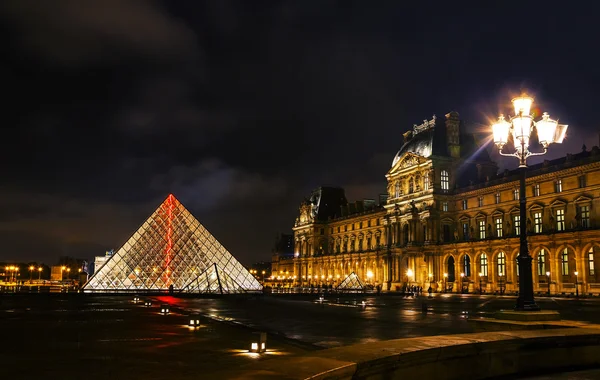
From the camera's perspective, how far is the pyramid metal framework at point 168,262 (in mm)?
44969

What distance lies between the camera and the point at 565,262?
45.1 meters

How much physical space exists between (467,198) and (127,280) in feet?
113

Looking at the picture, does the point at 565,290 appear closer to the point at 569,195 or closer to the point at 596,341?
the point at 569,195

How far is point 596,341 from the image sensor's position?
7.81m

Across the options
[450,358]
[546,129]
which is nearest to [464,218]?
[546,129]

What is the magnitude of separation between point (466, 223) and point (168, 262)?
100 feet

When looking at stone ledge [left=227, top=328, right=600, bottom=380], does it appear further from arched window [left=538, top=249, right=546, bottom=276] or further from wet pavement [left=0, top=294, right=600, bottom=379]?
arched window [left=538, top=249, right=546, bottom=276]

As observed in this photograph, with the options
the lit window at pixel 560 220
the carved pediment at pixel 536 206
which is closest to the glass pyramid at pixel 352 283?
the carved pediment at pixel 536 206

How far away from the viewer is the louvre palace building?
44.5 m

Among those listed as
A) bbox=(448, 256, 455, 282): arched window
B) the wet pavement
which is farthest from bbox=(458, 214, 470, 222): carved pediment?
the wet pavement

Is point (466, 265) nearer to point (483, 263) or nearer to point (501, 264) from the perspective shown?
point (483, 263)

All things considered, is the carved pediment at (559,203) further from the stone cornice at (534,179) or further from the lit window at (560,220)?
the stone cornice at (534,179)

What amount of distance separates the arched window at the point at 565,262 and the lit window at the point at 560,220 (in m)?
2.39

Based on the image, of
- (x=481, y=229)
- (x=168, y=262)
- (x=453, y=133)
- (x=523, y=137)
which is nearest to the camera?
(x=523, y=137)
